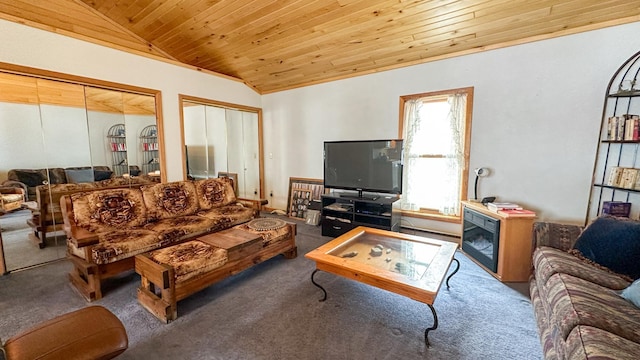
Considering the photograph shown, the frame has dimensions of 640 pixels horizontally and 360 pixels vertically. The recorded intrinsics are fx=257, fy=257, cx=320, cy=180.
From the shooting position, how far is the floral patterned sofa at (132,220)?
7.21 ft

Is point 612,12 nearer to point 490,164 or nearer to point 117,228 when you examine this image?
point 490,164

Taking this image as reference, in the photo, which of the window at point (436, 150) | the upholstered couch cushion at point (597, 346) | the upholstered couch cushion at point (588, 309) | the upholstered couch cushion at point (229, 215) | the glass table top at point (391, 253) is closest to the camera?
the upholstered couch cushion at point (597, 346)

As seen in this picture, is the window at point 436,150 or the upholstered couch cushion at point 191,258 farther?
the window at point 436,150

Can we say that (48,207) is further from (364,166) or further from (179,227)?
(364,166)

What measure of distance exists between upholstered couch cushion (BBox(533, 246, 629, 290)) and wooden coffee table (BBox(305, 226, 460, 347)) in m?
0.60

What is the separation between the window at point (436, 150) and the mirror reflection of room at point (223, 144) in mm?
2952

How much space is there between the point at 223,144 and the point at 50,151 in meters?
2.25

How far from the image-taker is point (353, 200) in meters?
3.63

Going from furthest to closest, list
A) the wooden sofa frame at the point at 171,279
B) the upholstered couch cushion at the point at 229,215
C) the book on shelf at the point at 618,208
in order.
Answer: the upholstered couch cushion at the point at 229,215
the book on shelf at the point at 618,208
the wooden sofa frame at the point at 171,279

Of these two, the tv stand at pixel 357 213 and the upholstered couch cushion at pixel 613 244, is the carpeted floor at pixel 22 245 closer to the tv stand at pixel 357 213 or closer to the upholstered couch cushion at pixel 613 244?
the tv stand at pixel 357 213

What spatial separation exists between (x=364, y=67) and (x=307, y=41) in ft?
3.21

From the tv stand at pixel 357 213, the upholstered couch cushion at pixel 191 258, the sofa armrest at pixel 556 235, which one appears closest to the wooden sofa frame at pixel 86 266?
the upholstered couch cushion at pixel 191 258

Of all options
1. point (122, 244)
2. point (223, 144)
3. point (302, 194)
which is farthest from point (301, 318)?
point (223, 144)

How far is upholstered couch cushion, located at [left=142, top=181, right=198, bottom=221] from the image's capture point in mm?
3012
